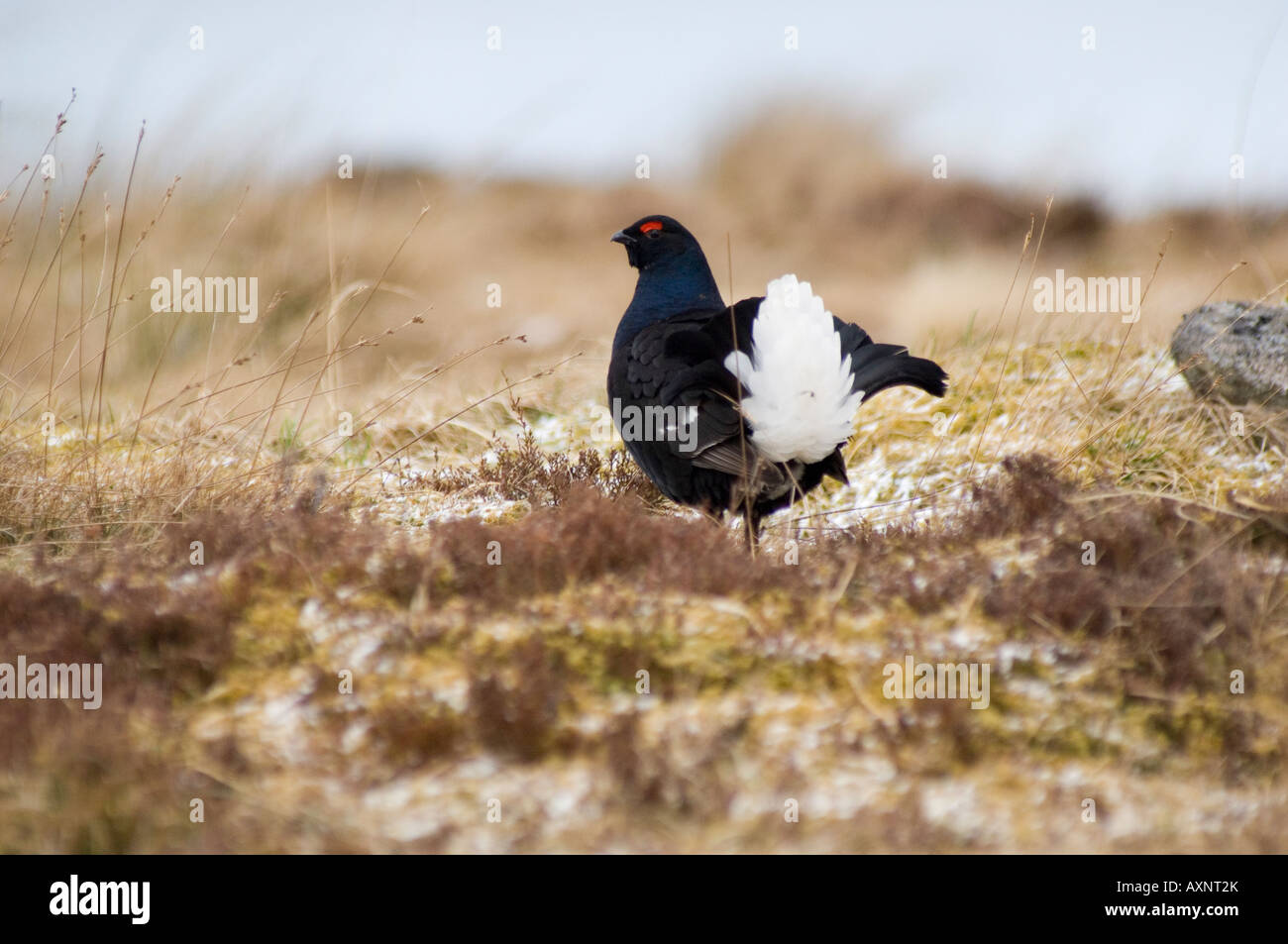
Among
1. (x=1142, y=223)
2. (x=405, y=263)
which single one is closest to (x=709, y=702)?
(x=405, y=263)

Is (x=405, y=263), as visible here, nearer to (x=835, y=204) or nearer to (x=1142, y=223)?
(x=835, y=204)

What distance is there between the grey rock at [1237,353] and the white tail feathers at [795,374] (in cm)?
→ 202

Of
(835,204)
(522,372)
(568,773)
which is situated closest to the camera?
(568,773)

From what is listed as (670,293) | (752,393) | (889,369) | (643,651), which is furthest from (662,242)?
(643,651)

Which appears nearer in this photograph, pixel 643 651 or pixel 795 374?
pixel 643 651

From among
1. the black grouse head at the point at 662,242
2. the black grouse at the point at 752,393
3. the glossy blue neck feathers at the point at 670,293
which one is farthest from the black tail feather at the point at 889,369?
the black grouse head at the point at 662,242

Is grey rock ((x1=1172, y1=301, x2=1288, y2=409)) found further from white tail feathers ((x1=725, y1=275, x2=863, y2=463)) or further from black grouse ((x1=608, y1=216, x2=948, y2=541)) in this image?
white tail feathers ((x1=725, y1=275, x2=863, y2=463))

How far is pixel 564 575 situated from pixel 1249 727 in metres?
2.00

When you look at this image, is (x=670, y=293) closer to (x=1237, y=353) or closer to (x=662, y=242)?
(x=662, y=242)

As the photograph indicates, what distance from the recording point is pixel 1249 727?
116 inches

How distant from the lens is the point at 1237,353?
5406 mm

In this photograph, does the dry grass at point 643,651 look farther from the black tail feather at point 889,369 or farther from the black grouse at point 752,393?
the black tail feather at point 889,369

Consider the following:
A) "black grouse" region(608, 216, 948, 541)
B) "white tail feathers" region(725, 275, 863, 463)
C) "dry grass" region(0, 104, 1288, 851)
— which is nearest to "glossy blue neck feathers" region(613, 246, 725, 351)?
"black grouse" region(608, 216, 948, 541)

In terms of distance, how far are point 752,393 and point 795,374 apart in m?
0.21
